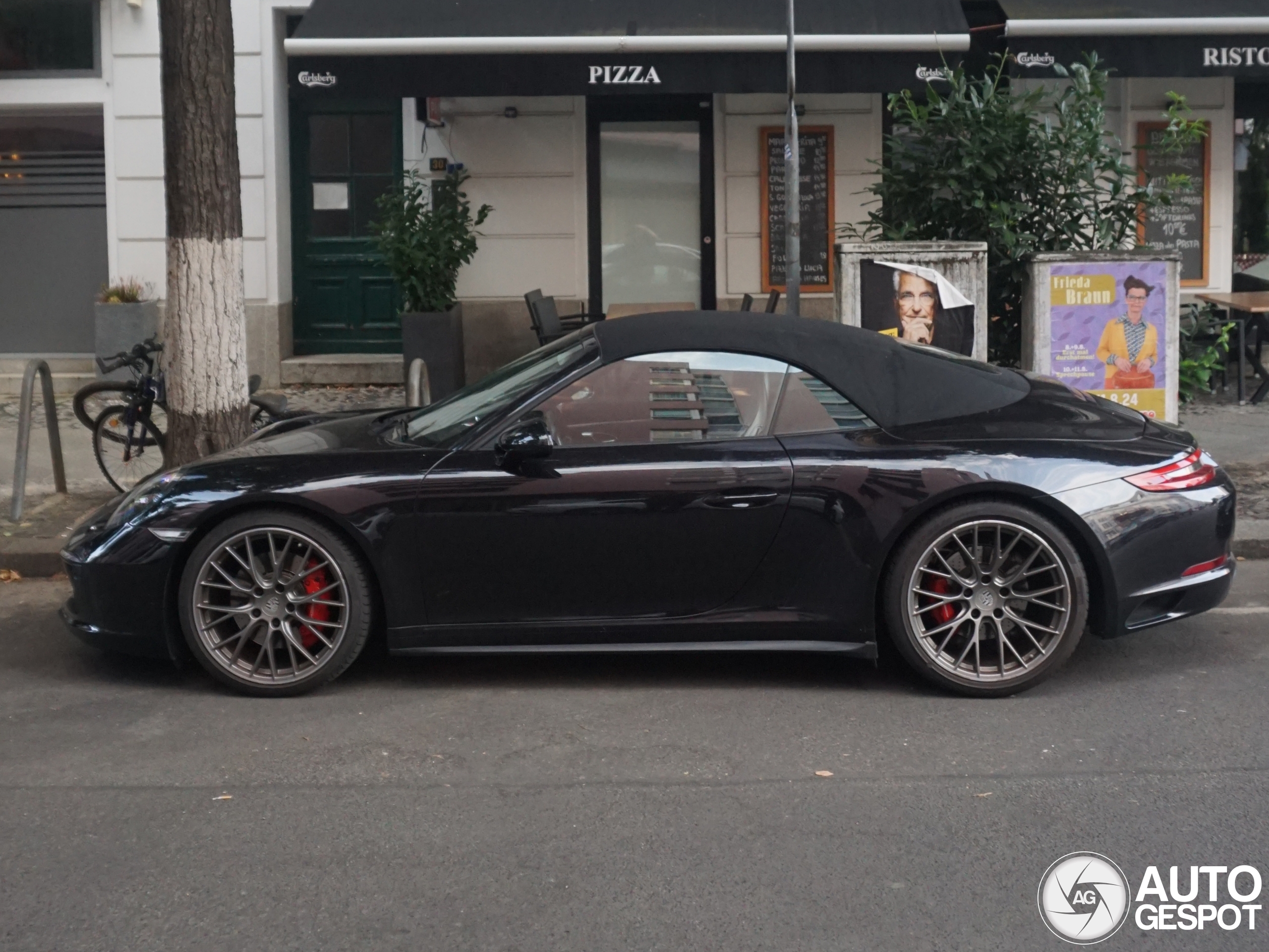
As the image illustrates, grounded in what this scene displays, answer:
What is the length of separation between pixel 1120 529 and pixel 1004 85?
313 inches

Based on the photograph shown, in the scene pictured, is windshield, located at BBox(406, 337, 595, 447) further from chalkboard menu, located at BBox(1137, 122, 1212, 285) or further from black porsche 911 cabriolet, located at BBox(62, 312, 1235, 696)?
chalkboard menu, located at BBox(1137, 122, 1212, 285)

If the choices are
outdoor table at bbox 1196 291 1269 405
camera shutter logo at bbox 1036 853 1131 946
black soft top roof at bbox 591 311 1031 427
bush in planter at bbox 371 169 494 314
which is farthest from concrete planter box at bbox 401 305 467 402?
camera shutter logo at bbox 1036 853 1131 946

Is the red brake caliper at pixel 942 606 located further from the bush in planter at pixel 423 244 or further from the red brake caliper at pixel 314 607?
the bush in planter at pixel 423 244

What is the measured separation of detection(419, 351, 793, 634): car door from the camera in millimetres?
5469

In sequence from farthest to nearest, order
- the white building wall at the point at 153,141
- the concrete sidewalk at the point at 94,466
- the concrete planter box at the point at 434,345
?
the white building wall at the point at 153,141 → the concrete planter box at the point at 434,345 → the concrete sidewalk at the point at 94,466

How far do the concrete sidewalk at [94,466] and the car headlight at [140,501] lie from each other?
2.09 m

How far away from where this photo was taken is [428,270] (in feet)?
41.2

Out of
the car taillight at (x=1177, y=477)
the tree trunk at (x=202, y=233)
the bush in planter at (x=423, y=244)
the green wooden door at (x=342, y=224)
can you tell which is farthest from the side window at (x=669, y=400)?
the green wooden door at (x=342, y=224)

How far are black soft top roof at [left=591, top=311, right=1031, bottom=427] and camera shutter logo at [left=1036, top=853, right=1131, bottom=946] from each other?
201 cm

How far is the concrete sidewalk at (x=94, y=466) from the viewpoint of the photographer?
7.75 m

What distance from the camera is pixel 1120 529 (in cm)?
545

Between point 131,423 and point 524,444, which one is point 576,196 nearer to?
point 131,423

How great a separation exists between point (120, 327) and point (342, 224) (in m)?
2.26

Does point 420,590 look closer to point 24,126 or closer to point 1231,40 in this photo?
point 1231,40
